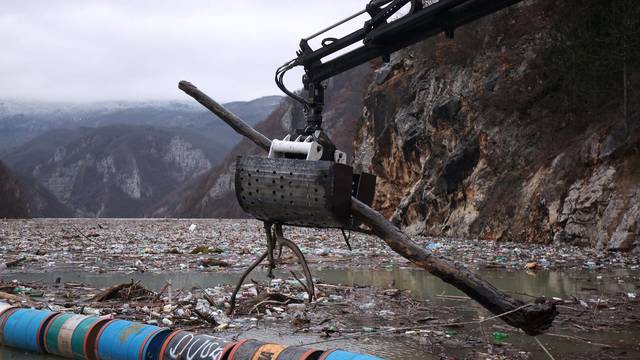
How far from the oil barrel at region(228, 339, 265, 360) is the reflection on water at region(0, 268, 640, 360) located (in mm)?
1160

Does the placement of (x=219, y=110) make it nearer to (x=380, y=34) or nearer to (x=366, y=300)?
(x=380, y=34)

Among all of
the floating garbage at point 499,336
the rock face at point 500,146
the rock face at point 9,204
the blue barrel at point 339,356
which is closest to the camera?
the blue barrel at point 339,356

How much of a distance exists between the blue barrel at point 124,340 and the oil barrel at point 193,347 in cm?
10

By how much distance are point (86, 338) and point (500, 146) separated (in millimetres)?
16356

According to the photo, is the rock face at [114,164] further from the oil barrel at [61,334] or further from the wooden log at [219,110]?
the oil barrel at [61,334]

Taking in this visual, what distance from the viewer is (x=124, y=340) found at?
3.23 meters

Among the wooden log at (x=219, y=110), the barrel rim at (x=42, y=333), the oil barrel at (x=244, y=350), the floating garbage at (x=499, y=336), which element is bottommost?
the floating garbage at (x=499, y=336)

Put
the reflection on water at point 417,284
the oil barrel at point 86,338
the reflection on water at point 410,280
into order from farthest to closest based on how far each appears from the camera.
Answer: the reflection on water at point 410,280 → the reflection on water at point 417,284 → the oil barrel at point 86,338

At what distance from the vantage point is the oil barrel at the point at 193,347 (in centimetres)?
291

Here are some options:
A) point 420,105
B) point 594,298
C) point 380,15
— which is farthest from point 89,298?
point 420,105

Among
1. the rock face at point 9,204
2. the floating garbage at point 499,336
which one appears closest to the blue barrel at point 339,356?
the floating garbage at point 499,336

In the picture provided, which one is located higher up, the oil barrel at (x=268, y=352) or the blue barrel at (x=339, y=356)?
the blue barrel at (x=339, y=356)

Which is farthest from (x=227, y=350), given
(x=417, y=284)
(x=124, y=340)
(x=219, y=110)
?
(x=417, y=284)

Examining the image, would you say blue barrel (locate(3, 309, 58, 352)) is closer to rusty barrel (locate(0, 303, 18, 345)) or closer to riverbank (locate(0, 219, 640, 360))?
rusty barrel (locate(0, 303, 18, 345))
